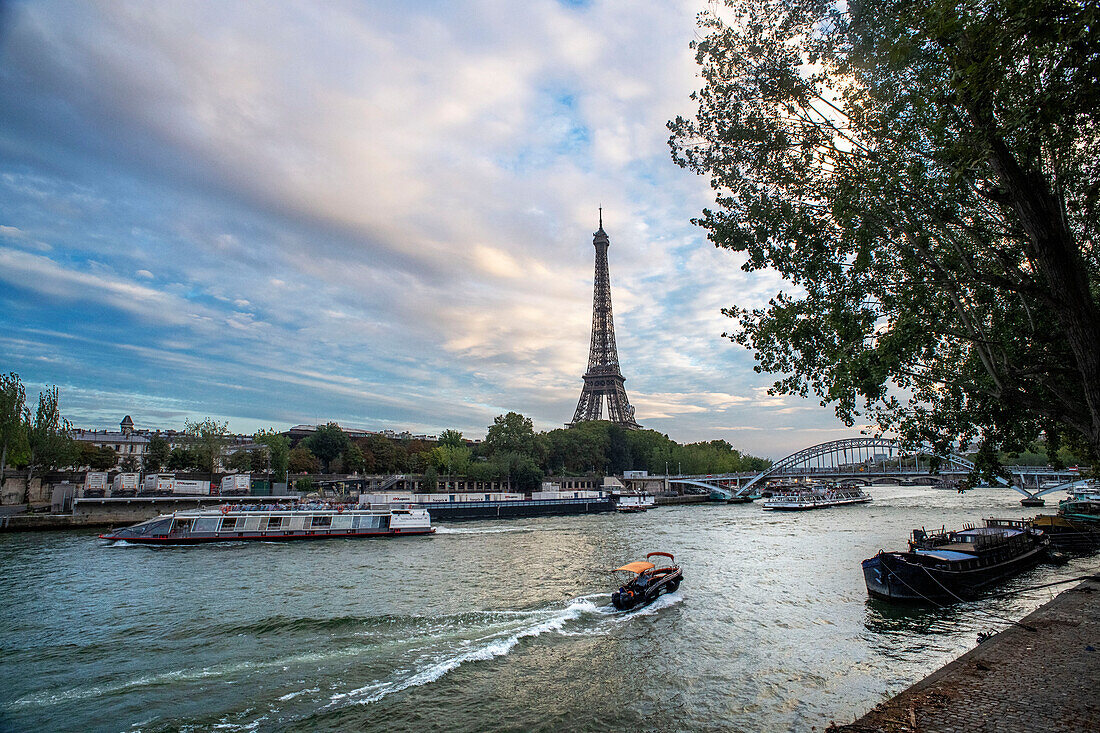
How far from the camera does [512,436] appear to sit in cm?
9650

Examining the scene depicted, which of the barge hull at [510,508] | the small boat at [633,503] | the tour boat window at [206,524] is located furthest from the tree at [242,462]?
the small boat at [633,503]

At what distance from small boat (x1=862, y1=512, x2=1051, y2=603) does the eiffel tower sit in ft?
309

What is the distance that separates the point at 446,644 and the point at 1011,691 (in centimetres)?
1354

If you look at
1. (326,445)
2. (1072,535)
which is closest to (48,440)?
(326,445)

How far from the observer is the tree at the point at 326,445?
9388 centimetres

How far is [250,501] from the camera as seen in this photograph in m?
56.9

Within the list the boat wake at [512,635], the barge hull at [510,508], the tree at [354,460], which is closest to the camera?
the boat wake at [512,635]

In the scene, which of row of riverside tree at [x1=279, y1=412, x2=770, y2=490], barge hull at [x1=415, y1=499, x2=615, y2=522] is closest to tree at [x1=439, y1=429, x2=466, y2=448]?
row of riverside tree at [x1=279, y1=412, x2=770, y2=490]

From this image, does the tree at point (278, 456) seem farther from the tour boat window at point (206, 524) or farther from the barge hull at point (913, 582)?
the barge hull at point (913, 582)

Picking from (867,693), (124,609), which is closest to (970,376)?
(867,693)

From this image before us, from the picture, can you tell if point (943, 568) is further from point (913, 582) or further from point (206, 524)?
point (206, 524)

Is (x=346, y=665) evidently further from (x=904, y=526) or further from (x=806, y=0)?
(x=904, y=526)

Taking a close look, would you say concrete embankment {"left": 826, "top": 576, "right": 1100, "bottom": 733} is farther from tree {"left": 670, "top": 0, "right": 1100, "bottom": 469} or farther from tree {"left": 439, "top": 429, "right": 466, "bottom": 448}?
tree {"left": 439, "top": 429, "right": 466, "bottom": 448}

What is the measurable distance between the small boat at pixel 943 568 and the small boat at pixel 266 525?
110 feet
